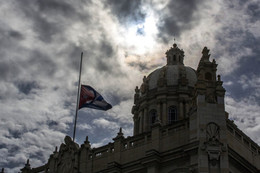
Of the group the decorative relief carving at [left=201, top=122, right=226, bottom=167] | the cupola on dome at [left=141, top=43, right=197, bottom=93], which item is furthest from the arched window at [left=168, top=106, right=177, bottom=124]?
the decorative relief carving at [left=201, top=122, right=226, bottom=167]

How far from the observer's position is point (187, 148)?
3634 cm

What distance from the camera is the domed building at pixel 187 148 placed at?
3584 cm

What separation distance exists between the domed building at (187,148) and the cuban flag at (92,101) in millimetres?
3295

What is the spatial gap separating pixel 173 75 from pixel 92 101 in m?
16.0

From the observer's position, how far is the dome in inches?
2302

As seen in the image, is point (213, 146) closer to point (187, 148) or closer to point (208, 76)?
point (187, 148)

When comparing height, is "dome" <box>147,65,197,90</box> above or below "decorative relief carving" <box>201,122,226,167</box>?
above

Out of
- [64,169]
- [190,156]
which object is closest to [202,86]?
[190,156]

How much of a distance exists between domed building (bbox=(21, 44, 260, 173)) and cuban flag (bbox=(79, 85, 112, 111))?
3.29 metres

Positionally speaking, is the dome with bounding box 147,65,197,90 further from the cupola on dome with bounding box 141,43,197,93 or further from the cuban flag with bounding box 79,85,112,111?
the cuban flag with bounding box 79,85,112,111

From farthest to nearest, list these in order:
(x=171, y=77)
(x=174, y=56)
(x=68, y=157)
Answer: (x=174, y=56) < (x=171, y=77) < (x=68, y=157)

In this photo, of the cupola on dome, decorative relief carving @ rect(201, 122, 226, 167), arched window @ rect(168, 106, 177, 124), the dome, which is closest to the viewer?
decorative relief carving @ rect(201, 122, 226, 167)

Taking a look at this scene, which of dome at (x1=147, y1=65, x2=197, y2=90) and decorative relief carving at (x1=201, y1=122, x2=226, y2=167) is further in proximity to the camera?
dome at (x1=147, y1=65, x2=197, y2=90)

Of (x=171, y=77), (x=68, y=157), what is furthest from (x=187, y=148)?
(x=171, y=77)
